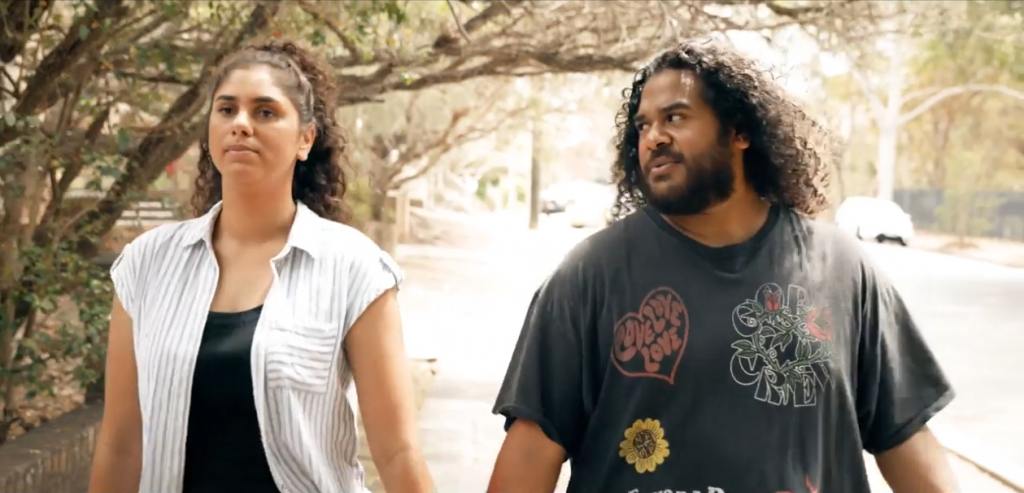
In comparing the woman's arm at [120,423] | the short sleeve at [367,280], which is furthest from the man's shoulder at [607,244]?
the woman's arm at [120,423]

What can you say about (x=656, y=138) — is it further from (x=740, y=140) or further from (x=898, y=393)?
(x=898, y=393)

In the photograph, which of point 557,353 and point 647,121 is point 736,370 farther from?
point 647,121

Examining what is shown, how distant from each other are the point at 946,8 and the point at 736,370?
3917 millimetres

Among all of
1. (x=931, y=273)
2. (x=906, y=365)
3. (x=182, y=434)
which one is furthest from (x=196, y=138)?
(x=931, y=273)

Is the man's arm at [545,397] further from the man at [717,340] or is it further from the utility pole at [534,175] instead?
the utility pole at [534,175]

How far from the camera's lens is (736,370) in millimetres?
1489

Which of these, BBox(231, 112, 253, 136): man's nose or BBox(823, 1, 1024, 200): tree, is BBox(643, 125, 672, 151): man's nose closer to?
BBox(231, 112, 253, 136): man's nose

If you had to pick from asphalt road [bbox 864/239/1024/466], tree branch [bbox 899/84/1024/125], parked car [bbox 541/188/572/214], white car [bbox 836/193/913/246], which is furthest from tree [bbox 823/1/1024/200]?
parked car [bbox 541/188/572/214]

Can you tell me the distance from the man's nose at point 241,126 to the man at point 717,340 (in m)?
0.58

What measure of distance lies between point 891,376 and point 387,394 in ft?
2.82

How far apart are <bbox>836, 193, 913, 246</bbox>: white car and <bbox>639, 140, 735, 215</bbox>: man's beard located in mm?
1466

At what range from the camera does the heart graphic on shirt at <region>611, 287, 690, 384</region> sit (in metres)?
1.49

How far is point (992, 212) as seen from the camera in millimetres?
4520

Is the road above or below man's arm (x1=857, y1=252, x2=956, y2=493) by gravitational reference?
below
